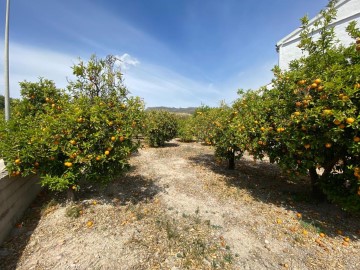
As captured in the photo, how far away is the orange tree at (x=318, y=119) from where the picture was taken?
10.5 feet

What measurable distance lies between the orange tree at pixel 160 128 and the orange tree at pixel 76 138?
7.74 meters

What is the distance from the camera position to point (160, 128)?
13.0 m

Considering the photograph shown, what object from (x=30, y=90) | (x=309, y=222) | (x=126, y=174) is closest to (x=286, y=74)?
(x=309, y=222)

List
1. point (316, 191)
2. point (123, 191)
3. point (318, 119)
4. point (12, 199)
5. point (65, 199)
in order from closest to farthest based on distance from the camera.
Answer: point (318, 119) < point (12, 199) < point (65, 199) < point (316, 191) < point (123, 191)

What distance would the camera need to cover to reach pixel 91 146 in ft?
13.0

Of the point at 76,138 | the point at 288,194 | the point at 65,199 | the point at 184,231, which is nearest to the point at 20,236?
the point at 65,199

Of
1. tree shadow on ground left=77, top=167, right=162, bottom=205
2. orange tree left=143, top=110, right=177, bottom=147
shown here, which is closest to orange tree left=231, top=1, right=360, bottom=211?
tree shadow on ground left=77, top=167, right=162, bottom=205

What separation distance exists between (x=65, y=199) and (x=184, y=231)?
10.2 feet

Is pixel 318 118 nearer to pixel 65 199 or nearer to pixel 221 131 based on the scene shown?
pixel 221 131

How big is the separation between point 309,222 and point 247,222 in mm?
1349

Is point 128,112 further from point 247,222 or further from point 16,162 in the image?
point 247,222

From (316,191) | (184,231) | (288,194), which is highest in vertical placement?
(316,191)

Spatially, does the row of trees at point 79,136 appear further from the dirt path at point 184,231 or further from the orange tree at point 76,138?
the dirt path at point 184,231

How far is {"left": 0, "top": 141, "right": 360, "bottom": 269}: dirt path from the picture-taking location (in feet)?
10.4
